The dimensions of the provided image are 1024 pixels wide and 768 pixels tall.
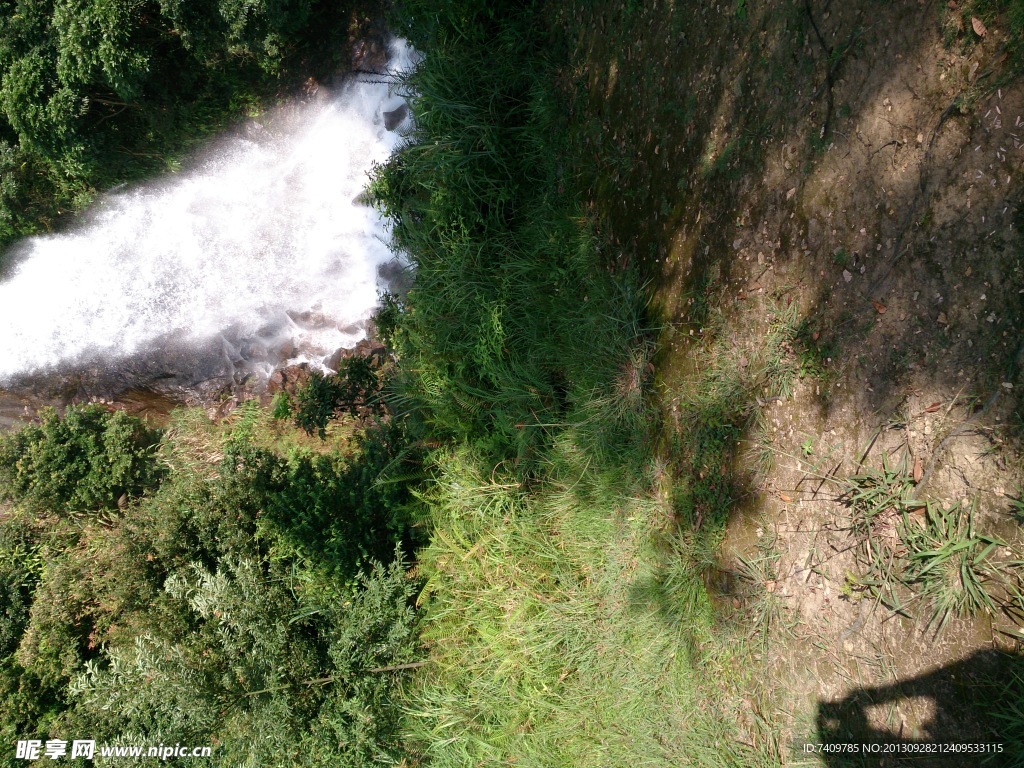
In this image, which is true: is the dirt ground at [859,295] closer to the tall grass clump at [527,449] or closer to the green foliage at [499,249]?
the tall grass clump at [527,449]

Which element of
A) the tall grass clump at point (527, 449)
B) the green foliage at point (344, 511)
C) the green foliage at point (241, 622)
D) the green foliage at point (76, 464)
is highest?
the tall grass clump at point (527, 449)

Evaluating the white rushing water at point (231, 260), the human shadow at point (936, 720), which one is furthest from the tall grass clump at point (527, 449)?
the white rushing water at point (231, 260)

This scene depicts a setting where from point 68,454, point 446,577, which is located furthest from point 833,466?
point 68,454

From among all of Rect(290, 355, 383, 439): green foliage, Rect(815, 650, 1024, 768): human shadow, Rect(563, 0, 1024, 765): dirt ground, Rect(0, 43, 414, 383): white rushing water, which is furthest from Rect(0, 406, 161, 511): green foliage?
Rect(815, 650, 1024, 768): human shadow

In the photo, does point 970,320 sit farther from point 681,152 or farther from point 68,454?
point 68,454

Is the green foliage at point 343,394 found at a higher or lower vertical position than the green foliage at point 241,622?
higher
